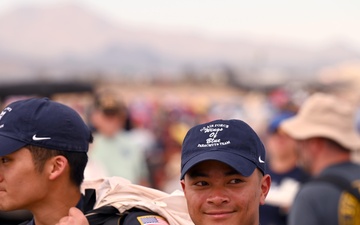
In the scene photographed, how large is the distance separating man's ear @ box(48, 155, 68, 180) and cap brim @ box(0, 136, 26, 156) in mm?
149

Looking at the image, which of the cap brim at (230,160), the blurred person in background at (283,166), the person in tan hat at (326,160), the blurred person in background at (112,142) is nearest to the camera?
the cap brim at (230,160)

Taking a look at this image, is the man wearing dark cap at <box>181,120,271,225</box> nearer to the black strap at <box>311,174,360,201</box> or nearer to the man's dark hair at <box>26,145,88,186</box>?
the man's dark hair at <box>26,145,88,186</box>

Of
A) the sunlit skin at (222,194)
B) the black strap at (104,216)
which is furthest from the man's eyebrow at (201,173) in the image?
the black strap at (104,216)

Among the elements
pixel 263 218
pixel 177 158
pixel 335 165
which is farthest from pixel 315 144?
pixel 177 158

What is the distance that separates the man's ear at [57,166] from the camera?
3.45 meters

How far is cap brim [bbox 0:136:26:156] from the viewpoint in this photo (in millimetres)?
3381

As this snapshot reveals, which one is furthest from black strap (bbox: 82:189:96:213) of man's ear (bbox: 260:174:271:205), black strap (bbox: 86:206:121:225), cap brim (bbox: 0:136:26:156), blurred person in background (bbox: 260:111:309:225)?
blurred person in background (bbox: 260:111:309:225)

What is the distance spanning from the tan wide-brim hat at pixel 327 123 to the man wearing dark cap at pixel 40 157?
2140 mm

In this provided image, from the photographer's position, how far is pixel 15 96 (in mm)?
15031

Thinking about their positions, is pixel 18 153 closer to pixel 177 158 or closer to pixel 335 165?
pixel 335 165

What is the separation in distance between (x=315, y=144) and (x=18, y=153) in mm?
2441

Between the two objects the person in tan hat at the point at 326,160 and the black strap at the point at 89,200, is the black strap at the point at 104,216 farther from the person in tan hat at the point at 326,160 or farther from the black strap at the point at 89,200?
the person in tan hat at the point at 326,160

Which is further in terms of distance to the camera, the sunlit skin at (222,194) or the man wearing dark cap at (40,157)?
the man wearing dark cap at (40,157)

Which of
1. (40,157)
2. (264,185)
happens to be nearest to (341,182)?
(264,185)
